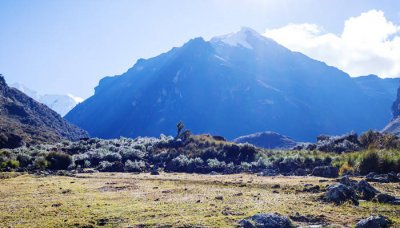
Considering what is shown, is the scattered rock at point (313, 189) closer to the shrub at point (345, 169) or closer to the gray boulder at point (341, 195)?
the gray boulder at point (341, 195)

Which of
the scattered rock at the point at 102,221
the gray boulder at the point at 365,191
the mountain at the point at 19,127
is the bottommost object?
the scattered rock at the point at 102,221

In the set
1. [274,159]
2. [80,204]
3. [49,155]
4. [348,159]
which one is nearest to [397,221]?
[80,204]

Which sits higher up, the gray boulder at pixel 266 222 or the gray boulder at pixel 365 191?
the gray boulder at pixel 365 191

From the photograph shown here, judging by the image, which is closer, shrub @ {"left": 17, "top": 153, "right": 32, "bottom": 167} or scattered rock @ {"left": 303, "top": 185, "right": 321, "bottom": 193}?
scattered rock @ {"left": 303, "top": 185, "right": 321, "bottom": 193}

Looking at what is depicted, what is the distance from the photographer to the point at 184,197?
38.0m

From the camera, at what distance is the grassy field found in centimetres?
2705

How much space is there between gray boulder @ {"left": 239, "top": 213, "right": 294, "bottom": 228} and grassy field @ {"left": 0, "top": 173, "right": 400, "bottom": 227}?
1.22 meters

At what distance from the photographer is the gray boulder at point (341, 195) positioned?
31.4 metres

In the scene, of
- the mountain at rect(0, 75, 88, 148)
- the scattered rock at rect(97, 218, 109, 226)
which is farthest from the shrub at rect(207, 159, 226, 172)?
the mountain at rect(0, 75, 88, 148)

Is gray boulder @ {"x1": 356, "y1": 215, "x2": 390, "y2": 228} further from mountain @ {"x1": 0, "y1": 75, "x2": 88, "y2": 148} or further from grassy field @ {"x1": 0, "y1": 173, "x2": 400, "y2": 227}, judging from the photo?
mountain @ {"x1": 0, "y1": 75, "x2": 88, "y2": 148}

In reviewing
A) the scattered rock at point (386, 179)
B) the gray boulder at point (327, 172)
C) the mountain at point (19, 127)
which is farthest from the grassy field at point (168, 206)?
the mountain at point (19, 127)

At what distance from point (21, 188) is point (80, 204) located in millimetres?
15464

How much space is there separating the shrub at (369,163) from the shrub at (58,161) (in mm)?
51281

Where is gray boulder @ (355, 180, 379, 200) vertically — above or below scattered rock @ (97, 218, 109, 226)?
above
